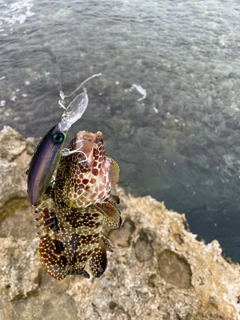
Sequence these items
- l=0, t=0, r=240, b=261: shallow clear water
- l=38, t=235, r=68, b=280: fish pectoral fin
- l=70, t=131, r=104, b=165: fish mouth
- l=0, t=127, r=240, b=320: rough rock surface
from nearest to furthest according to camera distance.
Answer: l=70, t=131, r=104, b=165: fish mouth → l=38, t=235, r=68, b=280: fish pectoral fin → l=0, t=127, r=240, b=320: rough rock surface → l=0, t=0, r=240, b=261: shallow clear water

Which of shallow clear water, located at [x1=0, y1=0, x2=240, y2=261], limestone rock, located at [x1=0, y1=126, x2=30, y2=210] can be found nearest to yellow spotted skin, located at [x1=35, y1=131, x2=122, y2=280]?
limestone rock, located at [x1=0, y1=126, x2=30, y2=210]

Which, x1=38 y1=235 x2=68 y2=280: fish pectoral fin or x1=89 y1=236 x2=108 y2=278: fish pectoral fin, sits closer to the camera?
x1=38 y1=235 x2=68 y2=280: fish pectoral fin

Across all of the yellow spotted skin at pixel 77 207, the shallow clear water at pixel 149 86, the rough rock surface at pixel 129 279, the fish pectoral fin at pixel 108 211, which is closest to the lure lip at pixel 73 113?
the yellow spotted skin at pixel 77 207

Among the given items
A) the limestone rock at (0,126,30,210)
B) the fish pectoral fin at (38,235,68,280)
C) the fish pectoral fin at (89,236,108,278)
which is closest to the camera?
the fish pectoral fin at (38,235,68,280)

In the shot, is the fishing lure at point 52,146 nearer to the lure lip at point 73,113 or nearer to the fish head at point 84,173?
the lure lip at point 73,113

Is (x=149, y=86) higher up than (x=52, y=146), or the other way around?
(x=52, y=146)

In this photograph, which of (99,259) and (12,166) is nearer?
(99,259)

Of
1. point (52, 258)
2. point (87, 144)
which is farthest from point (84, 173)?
point (52, 258)

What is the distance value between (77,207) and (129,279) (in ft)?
6.08

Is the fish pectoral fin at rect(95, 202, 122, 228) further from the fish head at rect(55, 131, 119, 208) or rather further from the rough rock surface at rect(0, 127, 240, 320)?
the rough rock surface at rect(0, 127, 240, 320)

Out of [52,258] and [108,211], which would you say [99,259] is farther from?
[108,211]

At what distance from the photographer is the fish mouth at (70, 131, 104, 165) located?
2.64 metres

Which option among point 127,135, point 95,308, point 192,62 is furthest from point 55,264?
point 192,62

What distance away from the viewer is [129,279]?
414 centimetres
